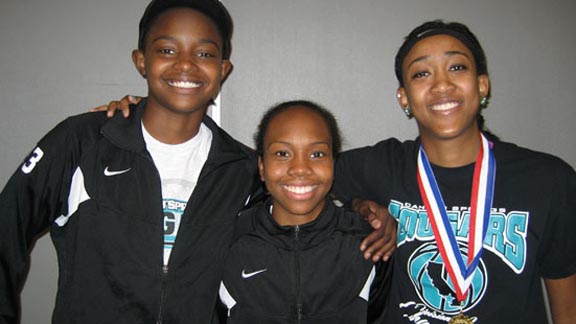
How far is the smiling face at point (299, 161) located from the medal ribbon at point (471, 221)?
422 millimetres

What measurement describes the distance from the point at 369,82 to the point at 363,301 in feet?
4.60

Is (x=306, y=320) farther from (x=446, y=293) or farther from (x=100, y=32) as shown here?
(x=100, y=32)

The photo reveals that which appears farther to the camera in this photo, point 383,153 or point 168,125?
point 383,153

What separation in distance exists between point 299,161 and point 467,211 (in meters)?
0.69

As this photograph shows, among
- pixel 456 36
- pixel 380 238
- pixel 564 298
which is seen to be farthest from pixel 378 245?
pixel 456 36

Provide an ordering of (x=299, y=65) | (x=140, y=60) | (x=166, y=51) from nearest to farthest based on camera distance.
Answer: (x=166, y=51), (x=140, y=60), (x=299, y=65)

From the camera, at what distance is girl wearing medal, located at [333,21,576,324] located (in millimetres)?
1330

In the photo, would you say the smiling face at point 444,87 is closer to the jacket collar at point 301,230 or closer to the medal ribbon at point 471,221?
the medal ribbon at point 471,221

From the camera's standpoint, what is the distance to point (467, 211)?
142 cm

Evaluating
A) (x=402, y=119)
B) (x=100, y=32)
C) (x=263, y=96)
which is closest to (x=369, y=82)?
(x=402, y=119)

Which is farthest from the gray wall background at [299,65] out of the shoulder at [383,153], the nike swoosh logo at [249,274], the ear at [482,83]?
the nike swoosh logo at [249,274]

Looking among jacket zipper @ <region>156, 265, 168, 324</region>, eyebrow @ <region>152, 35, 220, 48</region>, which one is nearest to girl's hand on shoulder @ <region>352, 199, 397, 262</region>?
jacket zipper @ <region>156, 265, 168, 324</region>

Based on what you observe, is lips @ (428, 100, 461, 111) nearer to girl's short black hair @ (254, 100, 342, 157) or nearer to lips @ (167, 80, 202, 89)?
girl's short black hair @ (254, 100, 342, 157)

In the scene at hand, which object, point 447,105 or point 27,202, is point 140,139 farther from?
point 447,105
